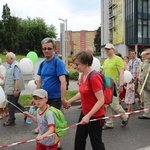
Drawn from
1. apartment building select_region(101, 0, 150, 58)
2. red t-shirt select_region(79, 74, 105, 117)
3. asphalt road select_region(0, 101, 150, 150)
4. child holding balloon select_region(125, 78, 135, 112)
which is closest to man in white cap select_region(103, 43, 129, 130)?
asphalt road select_region(0, 101, 150, 150)

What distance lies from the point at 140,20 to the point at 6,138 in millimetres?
46022

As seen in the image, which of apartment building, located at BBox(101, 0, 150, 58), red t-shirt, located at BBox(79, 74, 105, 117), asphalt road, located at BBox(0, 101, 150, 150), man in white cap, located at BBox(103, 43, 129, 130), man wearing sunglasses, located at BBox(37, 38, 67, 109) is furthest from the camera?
apartment building, located at BBox(101, 0, 150, 58)

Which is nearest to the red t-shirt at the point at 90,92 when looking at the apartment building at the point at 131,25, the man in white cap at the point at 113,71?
the man in white cap at the point at 113,71

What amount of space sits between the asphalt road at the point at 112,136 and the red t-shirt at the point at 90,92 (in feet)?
4.87

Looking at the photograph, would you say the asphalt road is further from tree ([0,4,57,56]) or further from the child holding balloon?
tree ([0,4,57,56])

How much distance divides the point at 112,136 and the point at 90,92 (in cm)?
235

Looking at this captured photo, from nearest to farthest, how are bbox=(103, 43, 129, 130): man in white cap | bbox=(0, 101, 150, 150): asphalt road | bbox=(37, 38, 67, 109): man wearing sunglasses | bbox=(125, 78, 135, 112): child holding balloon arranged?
bbox=(37, 38, 67, 109): man wearing sunglasses → bbox=(0, 101, 150, 150): asphalt road → bbox=(103, 43, 129, 130): man in white cap → bbox=(125, 78, 135, 112): child holding balloon

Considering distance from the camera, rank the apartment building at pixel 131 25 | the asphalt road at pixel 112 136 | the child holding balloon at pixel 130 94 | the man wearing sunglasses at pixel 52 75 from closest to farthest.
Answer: the man wearing sunglasses at pixel 52 75, the asphalt road at pixel 112 136, the child holding balloon at pixel 130 94, the apartment building at pixel 131 25

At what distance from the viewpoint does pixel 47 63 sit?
4.23 metres

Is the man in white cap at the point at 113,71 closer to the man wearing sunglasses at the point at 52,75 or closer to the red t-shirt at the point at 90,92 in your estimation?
the man wearing sunglasses at the point at 52,75

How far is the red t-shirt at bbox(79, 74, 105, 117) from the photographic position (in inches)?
121

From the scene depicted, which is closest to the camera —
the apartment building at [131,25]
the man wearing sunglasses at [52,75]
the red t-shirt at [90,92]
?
the red t-shirt at [90,92]

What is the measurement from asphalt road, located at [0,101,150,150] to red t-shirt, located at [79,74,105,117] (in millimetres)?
1484

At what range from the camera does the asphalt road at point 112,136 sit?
4695 millimetres
